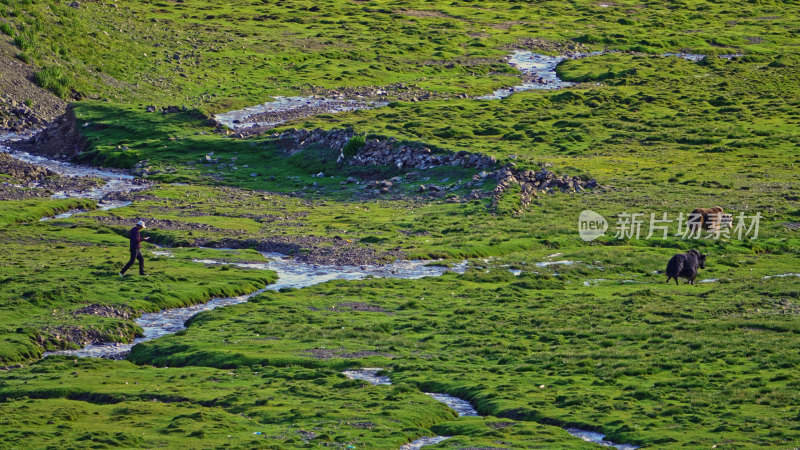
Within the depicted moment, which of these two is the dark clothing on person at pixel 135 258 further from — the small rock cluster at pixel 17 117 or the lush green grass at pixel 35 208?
the small rock cluster at pixel 17 117

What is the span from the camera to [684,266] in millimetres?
53438

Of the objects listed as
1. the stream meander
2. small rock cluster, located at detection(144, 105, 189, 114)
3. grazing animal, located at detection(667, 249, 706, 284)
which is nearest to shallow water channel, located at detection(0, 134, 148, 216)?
the stream meander

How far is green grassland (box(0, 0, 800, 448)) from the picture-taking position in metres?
32.9

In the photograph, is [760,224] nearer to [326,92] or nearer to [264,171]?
[264,171]

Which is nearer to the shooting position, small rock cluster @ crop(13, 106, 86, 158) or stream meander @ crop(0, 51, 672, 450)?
stream meander @ crop(0, 51, 672, 450)

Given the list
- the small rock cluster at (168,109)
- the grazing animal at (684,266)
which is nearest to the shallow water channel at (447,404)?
the grazing animal at (684,266)

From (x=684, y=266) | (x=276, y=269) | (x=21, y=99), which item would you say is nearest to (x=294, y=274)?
(x=276, y=269)

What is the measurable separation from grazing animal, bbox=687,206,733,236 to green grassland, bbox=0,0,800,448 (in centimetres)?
253

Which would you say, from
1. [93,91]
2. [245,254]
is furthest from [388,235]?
[93,91]

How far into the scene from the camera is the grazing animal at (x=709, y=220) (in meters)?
65.8

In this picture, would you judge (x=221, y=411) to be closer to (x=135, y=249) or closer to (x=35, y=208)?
(x=135, y=249)

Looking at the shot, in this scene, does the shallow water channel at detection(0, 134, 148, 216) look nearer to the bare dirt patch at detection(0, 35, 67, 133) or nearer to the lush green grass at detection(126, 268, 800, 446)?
the bare dirt patch at detection(0, 35, 67, 133)

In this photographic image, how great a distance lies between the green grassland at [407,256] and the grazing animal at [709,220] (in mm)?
2530

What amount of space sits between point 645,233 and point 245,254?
25.8m
